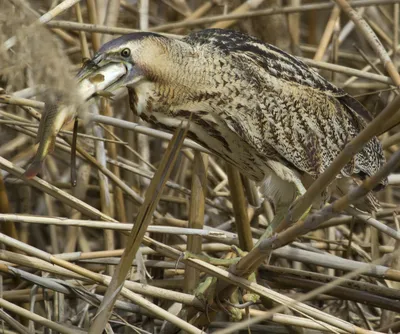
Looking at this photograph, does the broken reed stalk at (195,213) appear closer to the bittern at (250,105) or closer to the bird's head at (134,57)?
the bittern at (250,105)

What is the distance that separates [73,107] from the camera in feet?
4.51

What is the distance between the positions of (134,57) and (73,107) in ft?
1.11

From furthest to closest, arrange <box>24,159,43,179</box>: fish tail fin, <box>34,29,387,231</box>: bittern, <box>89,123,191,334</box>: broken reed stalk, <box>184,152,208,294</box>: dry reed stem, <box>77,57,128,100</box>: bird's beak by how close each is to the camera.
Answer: <box>184,152,208,294</box>: dry reed stem → <box>34,29,387,231</box>: bittern → <box>77,57,128,100</box>: bird's beak → <box>24,159,43,179</box>: fish tail fin → <box>89,123,191,334</box>: broken reed stalk

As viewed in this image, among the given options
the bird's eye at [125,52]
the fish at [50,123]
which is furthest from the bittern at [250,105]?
the fish at [50,123]

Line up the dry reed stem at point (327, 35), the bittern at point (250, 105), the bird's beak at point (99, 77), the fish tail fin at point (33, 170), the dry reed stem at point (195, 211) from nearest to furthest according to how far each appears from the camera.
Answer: the fish tail fin at point (33, 170) < the bird's beak at point (99, 77) < the bittern at point (250, 105) < the dry reed stem at point (195, 211) < the dry reed stem at point (327, 35)

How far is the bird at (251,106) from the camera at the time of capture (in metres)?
1.80

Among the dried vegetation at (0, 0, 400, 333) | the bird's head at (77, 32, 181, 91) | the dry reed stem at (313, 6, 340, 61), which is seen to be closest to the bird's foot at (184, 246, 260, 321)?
the dried vegetation at (0, 0, 400, 333)

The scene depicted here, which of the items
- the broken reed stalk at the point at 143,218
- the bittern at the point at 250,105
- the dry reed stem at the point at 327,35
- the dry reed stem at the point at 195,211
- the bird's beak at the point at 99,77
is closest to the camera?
the broken reed stalk at the point at 143,218

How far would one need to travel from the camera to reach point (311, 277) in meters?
2.02

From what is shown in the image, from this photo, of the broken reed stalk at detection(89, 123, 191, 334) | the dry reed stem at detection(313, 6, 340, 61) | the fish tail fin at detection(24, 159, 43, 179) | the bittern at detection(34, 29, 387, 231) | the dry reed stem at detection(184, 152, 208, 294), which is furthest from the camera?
the dry reed stem at detection(313, 6, 340, 61)

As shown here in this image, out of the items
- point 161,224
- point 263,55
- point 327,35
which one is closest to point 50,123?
point 263,55

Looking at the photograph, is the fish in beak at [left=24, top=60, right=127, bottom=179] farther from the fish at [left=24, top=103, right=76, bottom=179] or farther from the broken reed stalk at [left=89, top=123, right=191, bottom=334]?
the broken reed stalk at [left=89, top=123, right=191, bottom=334]

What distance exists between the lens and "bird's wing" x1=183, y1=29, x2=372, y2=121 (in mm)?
2012

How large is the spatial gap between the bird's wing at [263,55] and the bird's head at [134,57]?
22 centimetres
